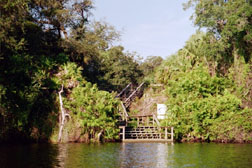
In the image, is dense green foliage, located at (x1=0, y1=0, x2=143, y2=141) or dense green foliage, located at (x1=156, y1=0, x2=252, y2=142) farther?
dense green foliage, located at (x1=156, y1=0, x2=252, y2=142)

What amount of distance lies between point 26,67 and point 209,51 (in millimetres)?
15849

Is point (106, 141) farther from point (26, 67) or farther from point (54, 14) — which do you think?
point (54, 14)

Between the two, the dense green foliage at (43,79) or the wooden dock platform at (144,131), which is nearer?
the dense green foliage at (43,79)

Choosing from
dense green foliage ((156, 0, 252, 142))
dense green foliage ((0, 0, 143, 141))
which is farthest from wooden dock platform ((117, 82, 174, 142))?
dense green foliage ((0, 0, 143, 141))

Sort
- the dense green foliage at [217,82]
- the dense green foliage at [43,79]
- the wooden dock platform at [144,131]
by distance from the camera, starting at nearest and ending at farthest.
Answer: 1. the dense green foliage at [43,79]
2. the dense green foliage at [217,82]
3. the wooden dock platform at [144,131]

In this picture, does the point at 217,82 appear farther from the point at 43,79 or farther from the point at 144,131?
the point at 43,79

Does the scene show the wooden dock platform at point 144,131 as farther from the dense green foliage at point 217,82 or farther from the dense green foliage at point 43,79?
the dense green foliage at point 43,79

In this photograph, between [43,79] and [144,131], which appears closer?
[43,79]

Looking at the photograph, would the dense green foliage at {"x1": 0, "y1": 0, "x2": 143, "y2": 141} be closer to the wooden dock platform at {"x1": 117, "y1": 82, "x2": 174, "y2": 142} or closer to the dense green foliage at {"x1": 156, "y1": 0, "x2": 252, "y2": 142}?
the wooden dock platform at {"x1": 117, "y1": 82, "x2": 174, "y2": 142}

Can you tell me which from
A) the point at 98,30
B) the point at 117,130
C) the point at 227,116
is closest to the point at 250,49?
the point at 227,116

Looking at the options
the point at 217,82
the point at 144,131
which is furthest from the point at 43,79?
the point at 217,82

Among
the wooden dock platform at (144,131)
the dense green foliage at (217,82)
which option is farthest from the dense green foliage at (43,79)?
the dense green foliage at (217,82)

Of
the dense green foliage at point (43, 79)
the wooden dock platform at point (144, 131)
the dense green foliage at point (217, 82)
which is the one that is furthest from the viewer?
the wooden dock platform at point (144, 131)

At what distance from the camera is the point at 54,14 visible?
34719 mm
